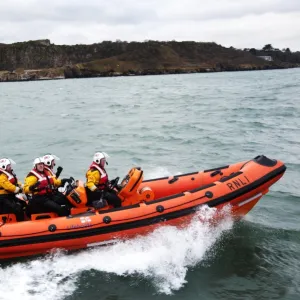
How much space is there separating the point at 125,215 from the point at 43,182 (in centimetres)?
133

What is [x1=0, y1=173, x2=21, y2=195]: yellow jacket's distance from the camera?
6.23 meters

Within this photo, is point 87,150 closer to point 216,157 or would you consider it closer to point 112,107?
point 216,157

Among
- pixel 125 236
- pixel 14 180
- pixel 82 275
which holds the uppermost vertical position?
pixel 14 180

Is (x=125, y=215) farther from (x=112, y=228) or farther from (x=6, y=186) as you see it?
(x=6, y=186)

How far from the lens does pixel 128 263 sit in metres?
6.11

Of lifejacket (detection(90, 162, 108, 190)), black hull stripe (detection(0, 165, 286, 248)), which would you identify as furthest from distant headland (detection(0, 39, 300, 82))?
black hull stripe (detection(0, 165, 286, 248))

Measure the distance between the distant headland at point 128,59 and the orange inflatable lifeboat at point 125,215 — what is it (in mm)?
84279

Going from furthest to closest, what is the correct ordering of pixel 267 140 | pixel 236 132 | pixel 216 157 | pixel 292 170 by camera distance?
pixel 236 132 < pixel 267 140 < pixel 216 157 < pixel 292 170

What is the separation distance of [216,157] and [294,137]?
11.2 feet

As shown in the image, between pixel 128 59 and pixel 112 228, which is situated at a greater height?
pixel 128 59

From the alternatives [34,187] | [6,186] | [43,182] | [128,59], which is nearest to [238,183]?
[43,182]

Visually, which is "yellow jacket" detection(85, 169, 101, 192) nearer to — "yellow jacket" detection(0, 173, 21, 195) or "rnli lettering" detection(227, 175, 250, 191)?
"yellow jacket" detection(0, 173, 21, 195)

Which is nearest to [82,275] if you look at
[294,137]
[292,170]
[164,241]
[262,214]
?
[164,241]

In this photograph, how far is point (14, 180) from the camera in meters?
6.50
